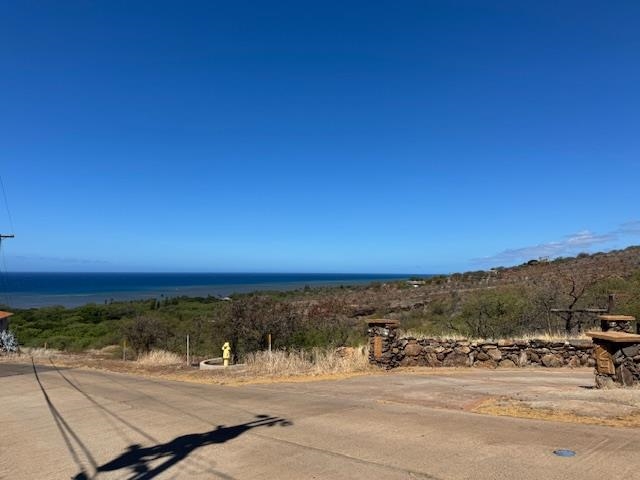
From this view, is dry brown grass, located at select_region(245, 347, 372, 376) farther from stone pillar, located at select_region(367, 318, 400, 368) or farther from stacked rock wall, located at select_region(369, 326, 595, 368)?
stacked rock wall, located at select_region(369, 326, 595, 368)

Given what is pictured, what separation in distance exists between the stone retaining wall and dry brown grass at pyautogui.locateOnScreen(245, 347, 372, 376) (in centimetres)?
63

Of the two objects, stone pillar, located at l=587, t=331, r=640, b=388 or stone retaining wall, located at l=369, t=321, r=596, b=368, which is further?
stone retaining wall, located at l=369, t=321, r=596, b=368

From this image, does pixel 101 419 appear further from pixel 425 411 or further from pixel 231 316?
pixel 231 316

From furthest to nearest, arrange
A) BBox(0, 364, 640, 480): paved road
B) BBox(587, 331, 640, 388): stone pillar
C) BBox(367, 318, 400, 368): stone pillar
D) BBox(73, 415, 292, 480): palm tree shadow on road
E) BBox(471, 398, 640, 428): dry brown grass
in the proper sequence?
BBox(367, 318, 400, 368): stone pillar < BBox(587, 331, 640, 388): stone pillar < BBox(471, 398, 640, 428): dry brown grass < BBox(73, 415, 292, 480): palm tree shadow on road < BBox(0, 364, 640, 480): paved road

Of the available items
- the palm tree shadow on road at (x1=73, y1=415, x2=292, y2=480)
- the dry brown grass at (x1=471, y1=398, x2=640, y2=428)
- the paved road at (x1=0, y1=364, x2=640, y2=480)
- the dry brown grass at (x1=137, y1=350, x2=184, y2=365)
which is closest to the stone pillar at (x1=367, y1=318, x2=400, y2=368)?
the paved road at (x1=0, y1=364, x2=640, y2=480)

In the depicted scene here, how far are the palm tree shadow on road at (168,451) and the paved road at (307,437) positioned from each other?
2 cm

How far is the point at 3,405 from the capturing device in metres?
12.5

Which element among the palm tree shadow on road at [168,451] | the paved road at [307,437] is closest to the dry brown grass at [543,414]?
the paved road at [307,437]

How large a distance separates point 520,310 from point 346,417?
14.0 meters

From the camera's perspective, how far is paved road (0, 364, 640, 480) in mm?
5969

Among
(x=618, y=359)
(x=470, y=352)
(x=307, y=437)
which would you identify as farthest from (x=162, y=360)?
(x=618, y=359)

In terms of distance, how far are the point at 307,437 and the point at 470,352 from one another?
30.7 feet

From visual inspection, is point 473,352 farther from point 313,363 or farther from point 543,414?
point 543,414

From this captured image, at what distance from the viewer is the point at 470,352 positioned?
15.7 meters
